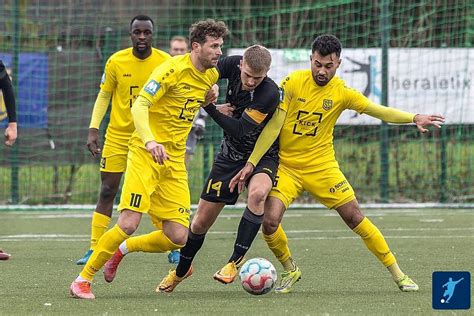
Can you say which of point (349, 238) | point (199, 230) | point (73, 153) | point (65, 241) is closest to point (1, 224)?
point (65, 241)

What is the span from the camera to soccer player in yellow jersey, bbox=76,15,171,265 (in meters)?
9.56

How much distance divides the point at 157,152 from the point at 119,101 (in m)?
2.80

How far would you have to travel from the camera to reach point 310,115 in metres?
8.15

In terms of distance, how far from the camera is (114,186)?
32.1ft

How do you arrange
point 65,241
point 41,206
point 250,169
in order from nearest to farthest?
point 250,169 → point 65,241 → point 41,206

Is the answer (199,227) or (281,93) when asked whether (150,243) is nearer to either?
(199,227)

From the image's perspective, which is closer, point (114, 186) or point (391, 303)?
point (391, 303)

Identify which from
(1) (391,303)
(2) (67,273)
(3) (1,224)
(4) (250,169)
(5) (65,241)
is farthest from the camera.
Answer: (3) (1,224)

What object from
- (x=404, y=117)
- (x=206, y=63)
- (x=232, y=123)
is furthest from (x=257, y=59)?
(x=404, y=117)

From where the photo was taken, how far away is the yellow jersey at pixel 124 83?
376 inches

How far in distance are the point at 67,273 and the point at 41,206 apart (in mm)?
7062

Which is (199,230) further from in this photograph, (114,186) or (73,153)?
(73,153)
